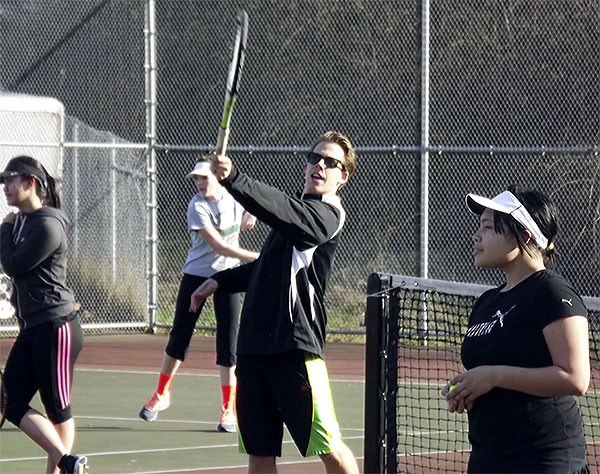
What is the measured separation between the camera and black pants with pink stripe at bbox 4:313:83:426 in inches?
257

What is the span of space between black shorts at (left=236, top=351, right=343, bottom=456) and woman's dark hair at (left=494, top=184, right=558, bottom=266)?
155 cm

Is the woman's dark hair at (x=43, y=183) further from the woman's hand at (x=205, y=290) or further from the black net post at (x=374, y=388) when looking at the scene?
the black net post at (x=374, y=388)

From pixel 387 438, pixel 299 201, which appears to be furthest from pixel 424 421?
pixel 299 201

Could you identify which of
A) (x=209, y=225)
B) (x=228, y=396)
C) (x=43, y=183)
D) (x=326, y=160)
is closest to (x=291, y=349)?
(x=326, y=160)

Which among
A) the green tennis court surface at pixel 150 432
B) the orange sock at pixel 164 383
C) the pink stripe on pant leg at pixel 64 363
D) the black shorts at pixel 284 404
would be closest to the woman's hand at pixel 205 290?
the black shorts at pixel 284 404

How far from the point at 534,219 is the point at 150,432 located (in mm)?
5214

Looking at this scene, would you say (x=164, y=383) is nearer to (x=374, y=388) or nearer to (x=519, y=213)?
(x=374, y=388)

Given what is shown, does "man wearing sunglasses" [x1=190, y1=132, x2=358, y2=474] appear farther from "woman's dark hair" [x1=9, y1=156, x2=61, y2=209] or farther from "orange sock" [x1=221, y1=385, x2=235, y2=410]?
"orange sock" [x1=221, y1=385, x2=235, y2=410]

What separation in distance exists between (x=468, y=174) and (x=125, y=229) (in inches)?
156

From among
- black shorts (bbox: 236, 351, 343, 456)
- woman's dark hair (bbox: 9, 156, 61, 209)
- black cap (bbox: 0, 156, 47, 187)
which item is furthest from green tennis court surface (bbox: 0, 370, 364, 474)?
black shorts (bbox: 236, 351, 343, 456)

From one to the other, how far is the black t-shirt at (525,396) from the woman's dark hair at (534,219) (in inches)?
5.1

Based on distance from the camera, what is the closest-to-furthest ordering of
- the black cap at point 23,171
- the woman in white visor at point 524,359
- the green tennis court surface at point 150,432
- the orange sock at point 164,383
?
the woman in white visor at point 524,359 < the black cap at point 23,171 < the green tennis court surface at point 150,432 < the orange sock at point 164,383

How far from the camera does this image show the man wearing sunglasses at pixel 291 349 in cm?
540

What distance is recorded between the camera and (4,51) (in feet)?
53.4
